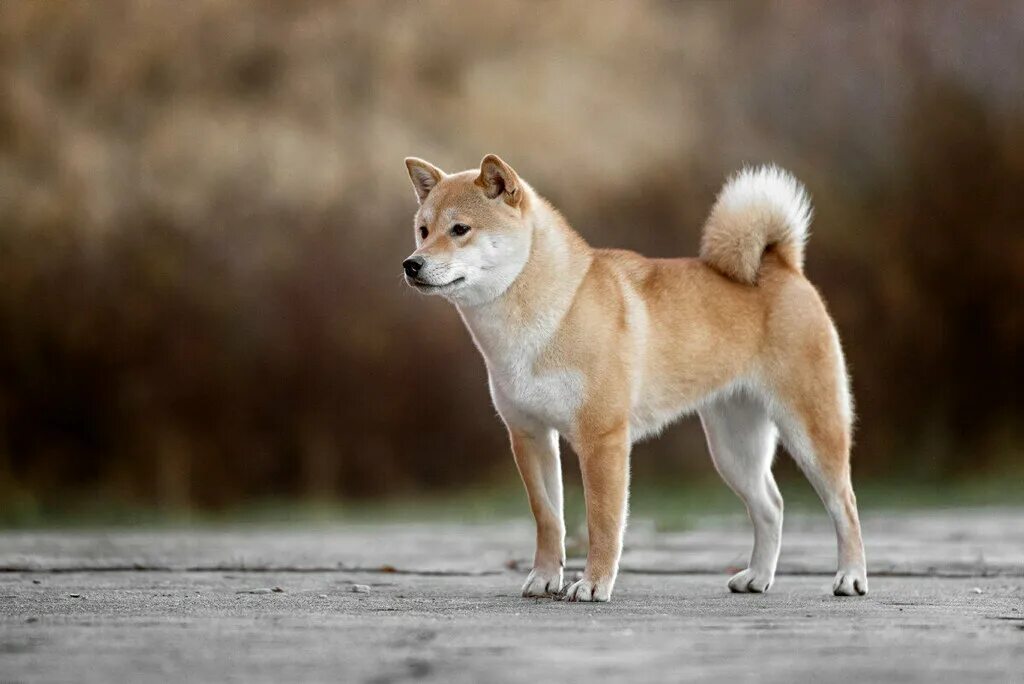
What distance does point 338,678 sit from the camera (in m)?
2.78

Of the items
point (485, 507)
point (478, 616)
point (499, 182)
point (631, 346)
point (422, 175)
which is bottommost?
point (478, 616)

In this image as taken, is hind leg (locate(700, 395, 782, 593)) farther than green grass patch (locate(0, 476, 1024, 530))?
No

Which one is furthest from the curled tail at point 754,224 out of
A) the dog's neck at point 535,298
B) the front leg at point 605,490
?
the front leg at point 605,490

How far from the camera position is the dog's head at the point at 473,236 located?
467 centimetres

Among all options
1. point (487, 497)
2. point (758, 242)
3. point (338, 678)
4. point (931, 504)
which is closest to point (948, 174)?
point (931, 504)

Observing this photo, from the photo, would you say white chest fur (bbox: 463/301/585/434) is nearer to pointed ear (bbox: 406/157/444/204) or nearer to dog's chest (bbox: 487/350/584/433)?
dog's chest (bbox: 487/350/584/433)

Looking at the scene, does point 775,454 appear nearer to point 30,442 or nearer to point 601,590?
point 601,590

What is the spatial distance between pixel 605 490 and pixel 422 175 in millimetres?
1482

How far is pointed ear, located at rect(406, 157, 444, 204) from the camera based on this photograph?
5.22 metres

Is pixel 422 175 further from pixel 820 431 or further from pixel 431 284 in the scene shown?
pixel 820 431

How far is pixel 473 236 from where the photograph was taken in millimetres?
4801

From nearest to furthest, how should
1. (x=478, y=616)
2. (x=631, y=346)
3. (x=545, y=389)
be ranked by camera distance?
(x=478, y=616), (x=545, y=389), (x=631, y=346)

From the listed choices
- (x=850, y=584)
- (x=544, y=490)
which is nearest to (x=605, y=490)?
(x=544, y=490)

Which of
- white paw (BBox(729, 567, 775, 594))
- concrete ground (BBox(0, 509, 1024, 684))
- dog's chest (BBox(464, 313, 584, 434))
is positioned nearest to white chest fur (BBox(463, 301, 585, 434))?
dog's chest (BBox(464, 313, 584, 434))
